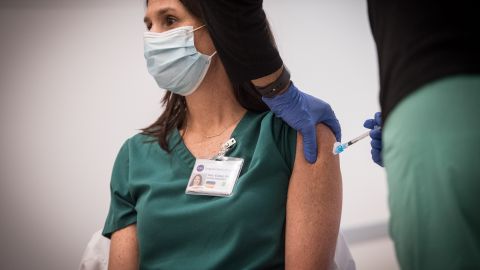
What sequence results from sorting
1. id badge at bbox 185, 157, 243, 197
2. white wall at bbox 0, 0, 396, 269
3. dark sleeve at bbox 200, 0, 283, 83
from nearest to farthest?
dark sleeve at bbox 200, 0, 283, 83, id badge at bbox 185, 157, 243, 197, white wall at bbox 0, 0, 396, 269

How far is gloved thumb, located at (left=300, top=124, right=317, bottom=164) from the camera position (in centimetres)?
121

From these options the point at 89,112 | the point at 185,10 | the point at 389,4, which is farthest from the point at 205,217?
the point at 89,112

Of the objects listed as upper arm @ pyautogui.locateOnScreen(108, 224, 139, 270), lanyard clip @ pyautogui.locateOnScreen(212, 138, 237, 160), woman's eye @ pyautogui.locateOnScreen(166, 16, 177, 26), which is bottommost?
upper arm @ pyautogui.locateOnScreen(108, 224, 139, 270)

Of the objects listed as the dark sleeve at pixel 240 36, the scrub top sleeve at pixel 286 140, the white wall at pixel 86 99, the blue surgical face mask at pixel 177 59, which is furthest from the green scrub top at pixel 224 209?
the white wall at pixel 86 99

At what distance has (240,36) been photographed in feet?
3.32

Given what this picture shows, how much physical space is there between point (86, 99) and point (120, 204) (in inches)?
35.6

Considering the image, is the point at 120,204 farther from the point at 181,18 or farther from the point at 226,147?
the point at 181,18

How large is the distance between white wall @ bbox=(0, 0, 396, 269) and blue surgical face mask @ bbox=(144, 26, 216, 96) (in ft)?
2.67

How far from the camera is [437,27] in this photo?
57 centimetres

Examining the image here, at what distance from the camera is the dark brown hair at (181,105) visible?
4.54 ft

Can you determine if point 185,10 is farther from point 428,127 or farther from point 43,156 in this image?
point 43,156

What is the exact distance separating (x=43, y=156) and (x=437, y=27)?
6.58 ft

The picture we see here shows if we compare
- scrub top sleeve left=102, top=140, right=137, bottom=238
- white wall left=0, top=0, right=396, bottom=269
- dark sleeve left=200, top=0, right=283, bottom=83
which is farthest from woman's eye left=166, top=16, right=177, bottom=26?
white wall left=0, top=0, right=396, bottom=269

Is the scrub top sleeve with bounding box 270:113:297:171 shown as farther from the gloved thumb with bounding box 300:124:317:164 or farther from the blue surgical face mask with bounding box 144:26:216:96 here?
the blue surgical face mask with bounding box 144:26:216:96
